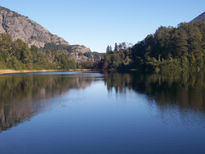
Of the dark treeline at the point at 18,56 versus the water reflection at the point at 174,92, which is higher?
the dark treeline at the point at 18,56

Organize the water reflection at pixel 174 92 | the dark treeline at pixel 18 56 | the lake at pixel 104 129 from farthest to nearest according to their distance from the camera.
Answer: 1. the dark treeline at pixel 18 56
2. the water reflection at pixel 174 92
3. the lake at pixel 104 129

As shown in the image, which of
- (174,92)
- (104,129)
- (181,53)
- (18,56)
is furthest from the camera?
(18,56)

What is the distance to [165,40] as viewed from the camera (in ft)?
400

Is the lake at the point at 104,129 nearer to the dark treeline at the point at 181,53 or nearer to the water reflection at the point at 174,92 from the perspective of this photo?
the water reflection at the point at 174,92

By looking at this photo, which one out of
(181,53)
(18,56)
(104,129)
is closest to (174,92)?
(104,129)

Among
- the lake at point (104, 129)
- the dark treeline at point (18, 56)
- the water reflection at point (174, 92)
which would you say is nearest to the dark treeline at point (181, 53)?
the water reflection at point (174, 92)

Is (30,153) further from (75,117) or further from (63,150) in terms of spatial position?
(75,117)

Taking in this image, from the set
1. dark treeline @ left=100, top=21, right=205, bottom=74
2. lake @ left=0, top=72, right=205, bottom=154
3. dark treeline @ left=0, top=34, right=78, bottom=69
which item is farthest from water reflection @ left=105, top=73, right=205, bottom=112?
dark treeline @ left=0, top=34, right=78, bottom=69

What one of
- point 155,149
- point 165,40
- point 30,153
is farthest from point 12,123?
point 165,40

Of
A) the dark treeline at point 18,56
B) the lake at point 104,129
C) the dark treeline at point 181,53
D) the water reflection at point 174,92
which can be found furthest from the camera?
the dark treeline at point 18,56

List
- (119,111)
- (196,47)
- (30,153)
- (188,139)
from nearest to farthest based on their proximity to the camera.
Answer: (30,153), (188,139), (119,111), (196,47)

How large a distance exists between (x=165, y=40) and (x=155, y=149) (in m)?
117

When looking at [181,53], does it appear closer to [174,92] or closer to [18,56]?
[174,92]

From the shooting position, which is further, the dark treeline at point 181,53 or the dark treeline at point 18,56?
the dark treeline at point 18,56
